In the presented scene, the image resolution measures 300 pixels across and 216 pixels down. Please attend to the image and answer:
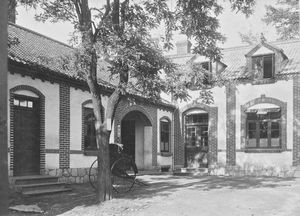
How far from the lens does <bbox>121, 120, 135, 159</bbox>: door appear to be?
869 inches

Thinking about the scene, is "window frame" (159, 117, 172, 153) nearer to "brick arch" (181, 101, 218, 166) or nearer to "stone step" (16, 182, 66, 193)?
"brick arch" (181, 101, 218, 166)

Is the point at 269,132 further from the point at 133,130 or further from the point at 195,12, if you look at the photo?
the point at 195,12

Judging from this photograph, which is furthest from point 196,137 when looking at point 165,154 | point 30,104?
point 30,104

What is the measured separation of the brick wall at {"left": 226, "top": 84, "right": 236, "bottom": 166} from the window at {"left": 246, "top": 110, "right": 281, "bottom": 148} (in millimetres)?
798

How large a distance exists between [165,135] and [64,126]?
377 inches

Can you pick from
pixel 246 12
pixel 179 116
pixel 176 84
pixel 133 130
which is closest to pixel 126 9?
pixel 176 84

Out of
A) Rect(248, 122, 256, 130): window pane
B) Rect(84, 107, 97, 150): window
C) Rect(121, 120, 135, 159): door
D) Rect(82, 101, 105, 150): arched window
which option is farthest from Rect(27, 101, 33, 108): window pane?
Rect(248, 122, 256, 130): window pane

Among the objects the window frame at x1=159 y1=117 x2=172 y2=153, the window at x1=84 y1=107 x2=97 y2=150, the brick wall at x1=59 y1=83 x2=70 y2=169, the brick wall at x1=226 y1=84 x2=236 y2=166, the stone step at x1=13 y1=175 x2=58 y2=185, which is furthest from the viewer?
the window frame at x1=159 y1=117 x2=172 y2=153

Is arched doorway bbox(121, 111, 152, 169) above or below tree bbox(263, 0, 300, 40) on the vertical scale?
below

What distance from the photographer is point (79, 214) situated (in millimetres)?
9156

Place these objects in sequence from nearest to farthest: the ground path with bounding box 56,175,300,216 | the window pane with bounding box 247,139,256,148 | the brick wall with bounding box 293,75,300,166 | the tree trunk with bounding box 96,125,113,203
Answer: the ground path with bounding box 56,175,300,216, the tree trunk with bounding box 96,125,113,203, the brick wall with bounding box 293,75,300,166, the window pane with bounding box 247,139,256,148

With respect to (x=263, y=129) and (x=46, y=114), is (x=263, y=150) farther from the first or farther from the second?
(x=46, y=114)

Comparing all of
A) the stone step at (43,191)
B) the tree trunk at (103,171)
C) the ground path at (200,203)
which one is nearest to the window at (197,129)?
the ground path at (200,203)

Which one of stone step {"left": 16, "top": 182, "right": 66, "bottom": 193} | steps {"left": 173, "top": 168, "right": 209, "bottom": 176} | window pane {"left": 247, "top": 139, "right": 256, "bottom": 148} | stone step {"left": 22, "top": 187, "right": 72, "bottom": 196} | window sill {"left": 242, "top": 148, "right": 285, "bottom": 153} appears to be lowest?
steps {"left": 173, "top": 168, "right": 209, "bottom": 176}
